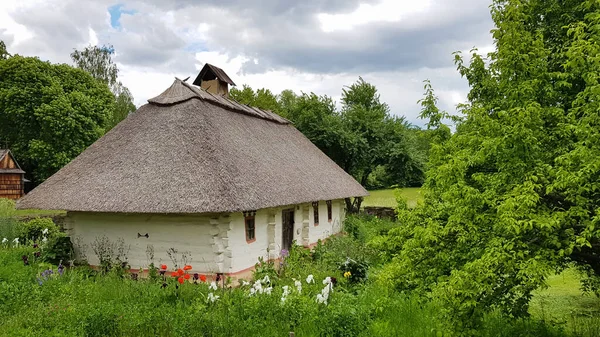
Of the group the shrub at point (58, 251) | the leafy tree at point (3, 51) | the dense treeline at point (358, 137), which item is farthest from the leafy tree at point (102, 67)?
the shrub at point (58, 251)

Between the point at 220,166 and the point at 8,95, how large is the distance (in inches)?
987

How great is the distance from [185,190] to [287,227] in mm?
5136

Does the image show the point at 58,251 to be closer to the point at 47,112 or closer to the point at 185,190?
the point at 185,190

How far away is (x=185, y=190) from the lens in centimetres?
1005

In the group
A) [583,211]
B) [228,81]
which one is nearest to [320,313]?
[583,211]

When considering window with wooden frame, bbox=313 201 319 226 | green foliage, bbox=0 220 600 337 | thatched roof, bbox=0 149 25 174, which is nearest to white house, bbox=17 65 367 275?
window with wooden frame, bbox=313 201 319 226

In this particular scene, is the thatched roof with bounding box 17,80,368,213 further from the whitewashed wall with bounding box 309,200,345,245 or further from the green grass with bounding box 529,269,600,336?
the green grass with bounding box 529,269,600,336

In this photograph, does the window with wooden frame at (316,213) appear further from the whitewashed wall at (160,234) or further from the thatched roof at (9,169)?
the thatched roof at (9,169)

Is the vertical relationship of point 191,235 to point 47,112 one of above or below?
below

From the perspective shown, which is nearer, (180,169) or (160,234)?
(180,169)

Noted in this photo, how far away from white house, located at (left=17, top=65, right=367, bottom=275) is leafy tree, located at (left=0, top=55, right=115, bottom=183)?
18.9 meters

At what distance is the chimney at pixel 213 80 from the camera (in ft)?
62.0

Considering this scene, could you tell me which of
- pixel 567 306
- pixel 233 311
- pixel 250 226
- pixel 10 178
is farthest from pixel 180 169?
pixel 10 178

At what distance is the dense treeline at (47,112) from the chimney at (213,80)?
14.7 metres
